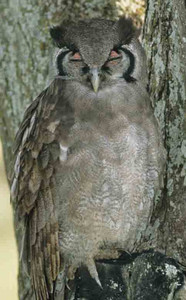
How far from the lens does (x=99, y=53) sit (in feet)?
14.5

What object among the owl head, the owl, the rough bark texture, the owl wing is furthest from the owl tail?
the owl head

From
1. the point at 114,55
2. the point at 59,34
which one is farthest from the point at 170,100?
the point at 59,34

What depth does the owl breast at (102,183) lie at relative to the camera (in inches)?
181

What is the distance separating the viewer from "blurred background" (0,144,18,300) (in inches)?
386

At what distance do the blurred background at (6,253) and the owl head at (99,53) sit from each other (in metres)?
5.51

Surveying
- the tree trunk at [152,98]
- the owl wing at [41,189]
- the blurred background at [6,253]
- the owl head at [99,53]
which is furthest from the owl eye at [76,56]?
the blurred background at [6,253]

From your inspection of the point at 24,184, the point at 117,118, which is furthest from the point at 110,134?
the point at 24,184

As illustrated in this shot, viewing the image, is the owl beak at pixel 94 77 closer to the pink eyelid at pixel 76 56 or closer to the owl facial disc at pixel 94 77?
the owl facial disc at pixel 94 77

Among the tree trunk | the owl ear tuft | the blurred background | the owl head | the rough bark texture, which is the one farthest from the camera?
the blurred background

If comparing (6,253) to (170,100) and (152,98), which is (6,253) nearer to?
(152,98)

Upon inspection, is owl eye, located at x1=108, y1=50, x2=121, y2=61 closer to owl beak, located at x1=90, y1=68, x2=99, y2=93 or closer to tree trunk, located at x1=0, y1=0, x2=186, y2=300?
owl beak, located at x1=90, y1=68, x2=99, y2=93

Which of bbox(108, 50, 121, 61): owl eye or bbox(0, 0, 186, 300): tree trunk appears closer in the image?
bbox(0, 0, 186, 300): tree trunk

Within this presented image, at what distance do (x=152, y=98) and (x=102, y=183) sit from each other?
68 centimetres

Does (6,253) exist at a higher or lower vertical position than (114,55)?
lower
